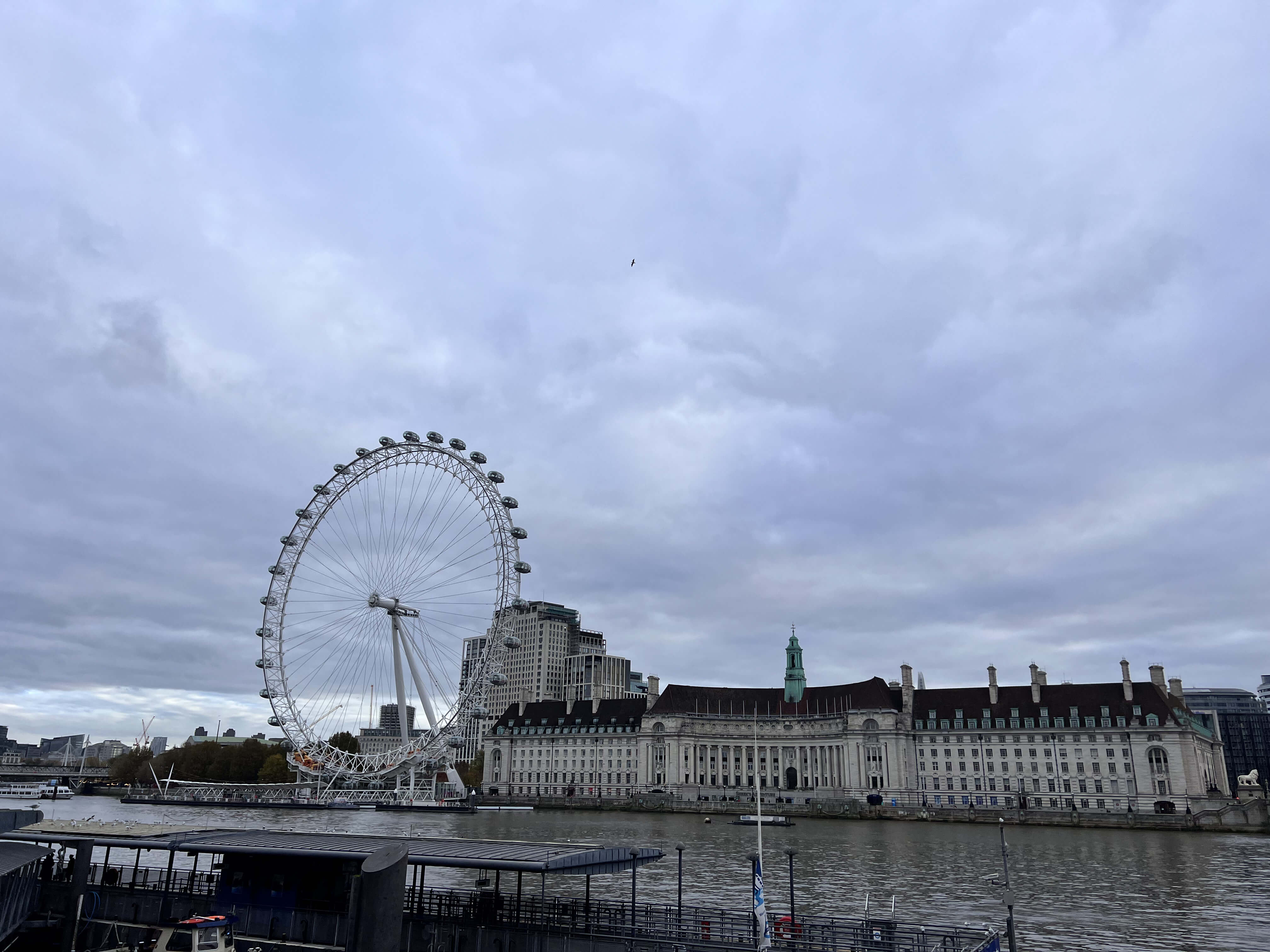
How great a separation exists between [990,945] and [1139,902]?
2517 cm

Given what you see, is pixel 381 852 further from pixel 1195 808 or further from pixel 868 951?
pixel 1195 808

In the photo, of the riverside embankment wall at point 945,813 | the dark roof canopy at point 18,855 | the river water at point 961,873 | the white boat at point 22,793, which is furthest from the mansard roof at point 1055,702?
the white boat at point 22,793

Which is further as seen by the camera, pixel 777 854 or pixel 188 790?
pixel 188 790

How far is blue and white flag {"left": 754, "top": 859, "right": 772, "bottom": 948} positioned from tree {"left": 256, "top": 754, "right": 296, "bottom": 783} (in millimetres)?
180966

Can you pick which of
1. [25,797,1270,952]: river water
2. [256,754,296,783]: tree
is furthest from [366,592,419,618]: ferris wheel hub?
[256,754,296,783]: tree

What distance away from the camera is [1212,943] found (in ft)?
129

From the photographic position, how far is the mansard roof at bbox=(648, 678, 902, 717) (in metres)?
172

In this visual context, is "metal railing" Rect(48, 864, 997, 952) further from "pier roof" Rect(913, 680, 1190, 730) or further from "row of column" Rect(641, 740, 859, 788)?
"row of column" Rect(641, 740, 859, 788)

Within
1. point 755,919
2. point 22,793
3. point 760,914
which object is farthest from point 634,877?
point 22,793

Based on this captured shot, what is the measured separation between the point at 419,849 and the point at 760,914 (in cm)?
1241

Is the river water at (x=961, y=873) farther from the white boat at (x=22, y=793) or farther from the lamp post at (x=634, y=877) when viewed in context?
the white boat at (x=22, y=793)

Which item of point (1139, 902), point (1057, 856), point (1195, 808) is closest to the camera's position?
point (1139, 902)

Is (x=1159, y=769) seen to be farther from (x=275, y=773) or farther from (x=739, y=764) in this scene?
(x=275, y=773)

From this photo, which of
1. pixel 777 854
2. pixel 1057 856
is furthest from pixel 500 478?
pixel 1057 856
